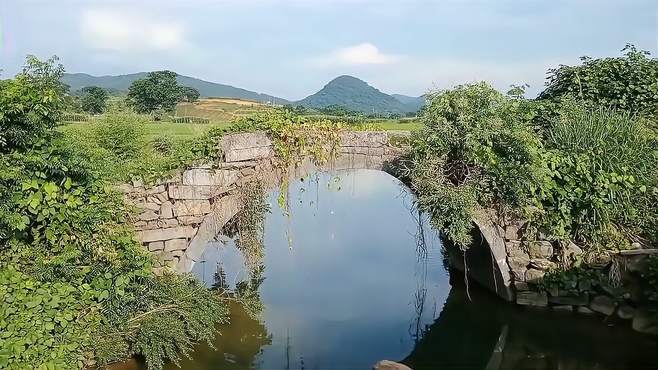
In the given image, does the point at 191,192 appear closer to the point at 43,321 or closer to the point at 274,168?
the point at 274,168

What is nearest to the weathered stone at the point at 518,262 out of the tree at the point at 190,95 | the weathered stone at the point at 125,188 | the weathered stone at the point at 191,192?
the weathered stone at the point at 191,192

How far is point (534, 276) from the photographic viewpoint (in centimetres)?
916

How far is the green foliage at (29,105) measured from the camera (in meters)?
6.50

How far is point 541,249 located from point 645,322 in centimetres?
180

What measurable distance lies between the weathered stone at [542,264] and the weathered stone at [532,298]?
461 mm

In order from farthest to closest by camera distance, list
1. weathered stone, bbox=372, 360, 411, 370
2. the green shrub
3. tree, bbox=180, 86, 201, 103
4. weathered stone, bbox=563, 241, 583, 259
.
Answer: tree, bbox=180, 86, 201, 103, the green shrub, weathered stone, bbox=563, 241, 583, 259, weathered stone, bbox=372, 360, 411, 370

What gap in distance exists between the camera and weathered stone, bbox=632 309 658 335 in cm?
820

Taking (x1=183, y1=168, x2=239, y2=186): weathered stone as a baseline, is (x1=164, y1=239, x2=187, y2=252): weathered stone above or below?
below

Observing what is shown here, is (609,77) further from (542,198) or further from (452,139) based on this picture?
(452,139)

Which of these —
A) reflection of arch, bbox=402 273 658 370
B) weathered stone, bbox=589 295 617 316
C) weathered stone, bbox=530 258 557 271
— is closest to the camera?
reflection of arch, bbox=402 273 658 370

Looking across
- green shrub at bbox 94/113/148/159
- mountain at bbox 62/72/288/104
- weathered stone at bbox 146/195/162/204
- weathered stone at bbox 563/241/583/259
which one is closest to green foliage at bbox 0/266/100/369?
weathered stone at bbox 146/195/162/204

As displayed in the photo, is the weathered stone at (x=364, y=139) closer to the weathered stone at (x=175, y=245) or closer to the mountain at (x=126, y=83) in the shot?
the weathered stone at (x=175, y=245)

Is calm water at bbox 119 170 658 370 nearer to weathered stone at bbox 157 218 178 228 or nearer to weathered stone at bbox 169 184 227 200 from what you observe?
weathered stone at bbox 169 184 227 200

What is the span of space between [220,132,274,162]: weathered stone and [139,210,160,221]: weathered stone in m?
1.33
